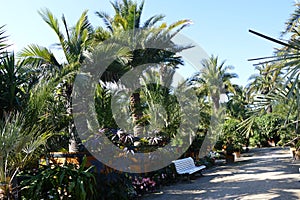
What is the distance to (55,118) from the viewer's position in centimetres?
627

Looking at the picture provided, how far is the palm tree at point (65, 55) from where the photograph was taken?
7975 millimetres

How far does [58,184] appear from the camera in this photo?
510 centimetres

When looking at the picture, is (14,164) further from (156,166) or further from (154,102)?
(154,102)

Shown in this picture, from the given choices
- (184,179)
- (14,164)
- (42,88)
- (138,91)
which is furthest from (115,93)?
(14,164)

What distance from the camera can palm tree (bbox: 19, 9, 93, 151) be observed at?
314 inches

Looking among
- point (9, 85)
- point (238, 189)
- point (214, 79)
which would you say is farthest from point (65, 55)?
point (214, 79)

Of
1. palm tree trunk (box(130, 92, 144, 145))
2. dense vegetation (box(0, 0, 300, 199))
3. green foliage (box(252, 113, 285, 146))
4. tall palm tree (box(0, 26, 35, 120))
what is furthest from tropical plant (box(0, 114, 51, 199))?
green foliage (box(252, 113, 285, 146))

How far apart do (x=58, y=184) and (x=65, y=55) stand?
15.5 ft

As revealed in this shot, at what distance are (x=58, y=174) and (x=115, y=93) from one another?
5.28 meters

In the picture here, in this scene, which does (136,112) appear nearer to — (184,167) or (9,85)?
(184,167)

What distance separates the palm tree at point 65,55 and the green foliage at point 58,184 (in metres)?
Result: 2.41

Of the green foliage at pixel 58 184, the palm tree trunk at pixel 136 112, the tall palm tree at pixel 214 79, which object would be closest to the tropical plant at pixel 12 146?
the green foliage at pixel 58 184

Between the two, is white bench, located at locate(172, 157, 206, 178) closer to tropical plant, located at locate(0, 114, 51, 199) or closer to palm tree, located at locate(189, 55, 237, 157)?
tropical plant, located at locate(0, 114, 51, 199)

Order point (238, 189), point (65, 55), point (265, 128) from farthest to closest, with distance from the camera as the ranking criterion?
1. point (265, 128)
2. point (65, 55)
3. point (238, 189)
